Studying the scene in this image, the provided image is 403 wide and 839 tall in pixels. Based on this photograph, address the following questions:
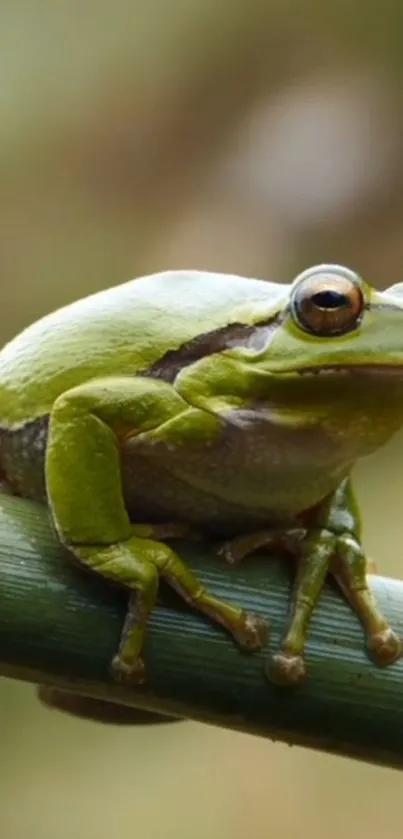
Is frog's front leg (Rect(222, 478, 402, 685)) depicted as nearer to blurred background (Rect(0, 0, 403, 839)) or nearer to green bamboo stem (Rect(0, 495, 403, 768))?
green bamboo stem (Rect(0, 495, 403, 768))

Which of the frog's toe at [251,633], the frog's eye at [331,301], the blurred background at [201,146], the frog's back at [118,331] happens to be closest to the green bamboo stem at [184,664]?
the frog's toe at [251,633]

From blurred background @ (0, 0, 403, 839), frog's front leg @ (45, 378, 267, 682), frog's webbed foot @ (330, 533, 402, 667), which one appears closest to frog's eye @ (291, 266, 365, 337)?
frog's front leg @ (45, 378, 267, 682)

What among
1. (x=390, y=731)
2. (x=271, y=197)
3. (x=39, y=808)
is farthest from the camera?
(x=271, y=197)

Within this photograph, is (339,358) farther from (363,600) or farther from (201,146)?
(201,146)

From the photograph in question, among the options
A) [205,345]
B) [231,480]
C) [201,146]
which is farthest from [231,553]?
[201,146]

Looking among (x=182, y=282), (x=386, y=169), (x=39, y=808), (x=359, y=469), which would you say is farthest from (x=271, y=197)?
(x=182, y=282)

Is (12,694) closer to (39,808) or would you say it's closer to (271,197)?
(39,808)

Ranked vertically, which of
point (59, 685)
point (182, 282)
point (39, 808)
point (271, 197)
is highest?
point (182, 282)

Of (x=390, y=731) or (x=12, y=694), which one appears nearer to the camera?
(x=390, y=731)
